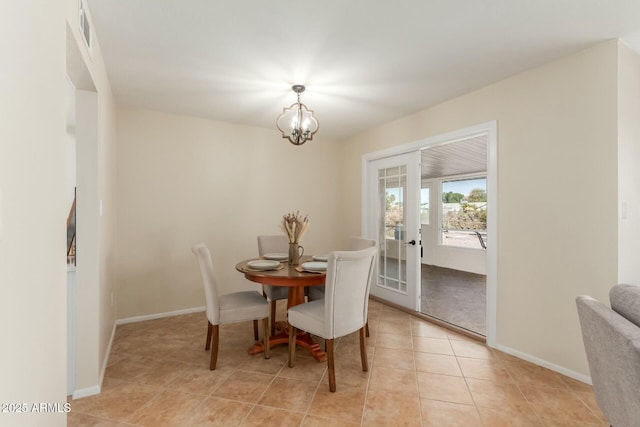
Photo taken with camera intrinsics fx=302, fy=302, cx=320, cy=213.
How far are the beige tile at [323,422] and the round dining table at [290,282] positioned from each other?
2.39 feet

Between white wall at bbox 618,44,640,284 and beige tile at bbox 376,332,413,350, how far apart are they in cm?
168

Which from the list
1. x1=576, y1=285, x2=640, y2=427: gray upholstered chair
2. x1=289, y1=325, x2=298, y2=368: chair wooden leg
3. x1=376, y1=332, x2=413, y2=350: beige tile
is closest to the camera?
x1=576, y1=285, x2=640, y2=427: gray upholstered chair

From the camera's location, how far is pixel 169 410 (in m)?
1.91

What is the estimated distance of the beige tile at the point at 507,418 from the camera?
70.2 inches

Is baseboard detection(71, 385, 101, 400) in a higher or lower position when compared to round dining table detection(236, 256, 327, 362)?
lower

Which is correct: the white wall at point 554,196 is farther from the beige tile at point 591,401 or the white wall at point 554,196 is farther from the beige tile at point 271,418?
the beige tile at point 271,418

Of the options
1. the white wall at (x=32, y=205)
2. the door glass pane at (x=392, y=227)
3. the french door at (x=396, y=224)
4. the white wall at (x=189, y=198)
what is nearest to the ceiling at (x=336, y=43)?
the white wall at (x=189, y=198)

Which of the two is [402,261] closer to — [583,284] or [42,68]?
[583,284]

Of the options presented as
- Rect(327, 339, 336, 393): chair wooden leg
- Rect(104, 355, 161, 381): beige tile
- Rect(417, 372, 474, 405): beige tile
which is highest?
Rect(327, 339, 336, 393): chair wooden leg

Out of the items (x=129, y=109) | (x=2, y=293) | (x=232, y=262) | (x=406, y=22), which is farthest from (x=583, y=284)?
(x=129, y=109)

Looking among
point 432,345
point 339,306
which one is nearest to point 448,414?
point 339,306

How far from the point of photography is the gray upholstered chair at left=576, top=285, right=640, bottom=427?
104 cm

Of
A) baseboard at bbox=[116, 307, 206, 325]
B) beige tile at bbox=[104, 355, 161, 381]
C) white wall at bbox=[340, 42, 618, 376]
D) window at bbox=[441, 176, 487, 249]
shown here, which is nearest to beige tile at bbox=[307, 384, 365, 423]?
beige tile at bbox=[104, 355, 161, 381]

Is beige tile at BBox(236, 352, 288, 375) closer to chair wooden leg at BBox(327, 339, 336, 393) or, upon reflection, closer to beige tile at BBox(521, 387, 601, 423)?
chair wooden leg at BBox(327, 339, 336, 393)
